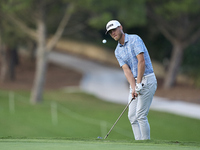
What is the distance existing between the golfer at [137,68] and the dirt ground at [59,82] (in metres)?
13.0

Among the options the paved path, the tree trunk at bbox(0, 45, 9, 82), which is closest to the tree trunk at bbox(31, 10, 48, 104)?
the paved path

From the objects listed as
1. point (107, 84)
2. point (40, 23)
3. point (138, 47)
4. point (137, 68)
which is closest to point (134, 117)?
point (137, 68)

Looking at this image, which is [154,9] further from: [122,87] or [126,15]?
[122,87]

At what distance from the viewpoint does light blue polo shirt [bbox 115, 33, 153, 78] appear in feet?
23.9

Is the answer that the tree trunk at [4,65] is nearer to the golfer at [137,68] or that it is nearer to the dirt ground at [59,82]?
the dirt ground at [59,82]

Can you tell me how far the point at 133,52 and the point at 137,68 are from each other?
280 mm

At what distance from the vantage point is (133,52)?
7.36m

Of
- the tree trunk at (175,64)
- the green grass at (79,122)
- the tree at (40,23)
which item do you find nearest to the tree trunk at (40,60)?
the tree at (40,23)

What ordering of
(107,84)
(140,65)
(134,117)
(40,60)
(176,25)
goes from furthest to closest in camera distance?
(107,84) < (176,25) < (40,60) < (134,117) < (140,65)

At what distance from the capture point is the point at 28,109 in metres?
18.9

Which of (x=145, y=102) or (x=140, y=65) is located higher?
(x=140, y=65)

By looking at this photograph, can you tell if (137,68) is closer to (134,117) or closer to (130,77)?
(130,77)

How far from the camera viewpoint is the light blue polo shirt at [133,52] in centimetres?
729

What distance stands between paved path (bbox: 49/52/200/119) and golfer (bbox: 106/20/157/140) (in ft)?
33.3
